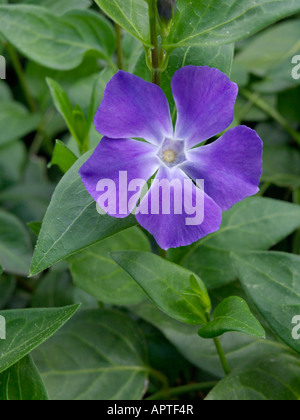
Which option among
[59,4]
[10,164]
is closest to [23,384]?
[10,164]

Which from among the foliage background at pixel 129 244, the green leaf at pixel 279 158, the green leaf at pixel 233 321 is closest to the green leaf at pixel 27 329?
the foliage background at pixel 129 244

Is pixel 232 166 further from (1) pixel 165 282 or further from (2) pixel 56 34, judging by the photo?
(2) pixel 56 34

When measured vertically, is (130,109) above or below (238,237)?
above

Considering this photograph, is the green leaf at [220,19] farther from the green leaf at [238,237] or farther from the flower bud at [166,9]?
the green leaf at [238,237]

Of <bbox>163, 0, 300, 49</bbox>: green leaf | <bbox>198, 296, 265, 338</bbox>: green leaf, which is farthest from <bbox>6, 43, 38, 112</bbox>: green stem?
<bbox>198, 296, 265, 338</bbox>: green leaf

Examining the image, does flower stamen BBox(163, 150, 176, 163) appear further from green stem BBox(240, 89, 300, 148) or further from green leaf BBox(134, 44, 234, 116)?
green stem BBox(240, 89, 300, 148)

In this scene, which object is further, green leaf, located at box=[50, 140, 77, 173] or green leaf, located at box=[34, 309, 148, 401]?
green leaf, located at box=[34, 309, 148, 401]
